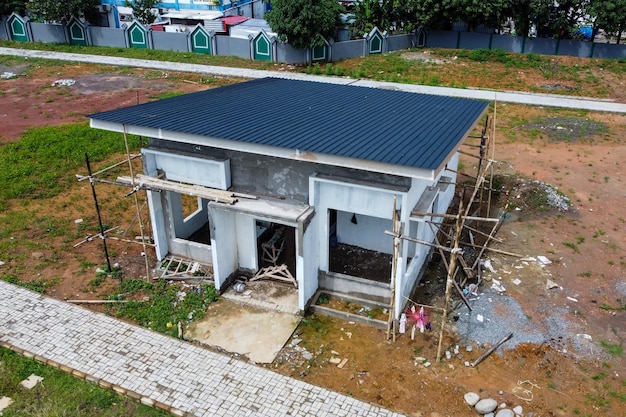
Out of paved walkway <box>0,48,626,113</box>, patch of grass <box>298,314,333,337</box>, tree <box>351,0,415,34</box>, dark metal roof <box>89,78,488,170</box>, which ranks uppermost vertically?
tree <box>351,0,415,34</box>

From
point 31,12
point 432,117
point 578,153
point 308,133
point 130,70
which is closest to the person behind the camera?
point 308,133

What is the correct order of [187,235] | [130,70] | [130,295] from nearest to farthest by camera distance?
[130,295] < [187,235] < [130,70]

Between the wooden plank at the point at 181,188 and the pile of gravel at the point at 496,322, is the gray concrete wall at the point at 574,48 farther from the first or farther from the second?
the wooden plank at the point at 181,188

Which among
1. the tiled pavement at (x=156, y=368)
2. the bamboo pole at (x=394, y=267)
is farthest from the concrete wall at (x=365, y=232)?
the tiled pavement at (x=156, y=368)

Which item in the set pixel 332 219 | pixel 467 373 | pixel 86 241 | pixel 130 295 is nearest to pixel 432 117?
pixel 332 219

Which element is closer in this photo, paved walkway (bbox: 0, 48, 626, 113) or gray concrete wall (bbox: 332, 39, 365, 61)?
paved walkway (bbox: 0, 48, 626, 113)

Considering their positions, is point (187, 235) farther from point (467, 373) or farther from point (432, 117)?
point (467, 373)

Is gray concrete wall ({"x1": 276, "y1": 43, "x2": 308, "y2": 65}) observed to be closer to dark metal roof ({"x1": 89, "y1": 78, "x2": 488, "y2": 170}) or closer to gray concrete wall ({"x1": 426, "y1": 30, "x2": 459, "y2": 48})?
gray concrete wall ({"x1": 426, "y1": 30, "x2": 459, "y2": 48})

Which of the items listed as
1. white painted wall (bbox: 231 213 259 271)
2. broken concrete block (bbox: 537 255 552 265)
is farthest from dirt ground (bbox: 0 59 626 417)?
white painted wall (bbox: 231 213 259 271)
